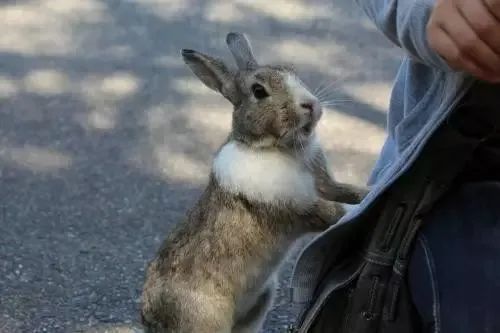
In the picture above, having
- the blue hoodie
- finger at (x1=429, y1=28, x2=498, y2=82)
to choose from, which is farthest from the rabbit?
finger at (x1=429, y1=28, x2=498, y2=82)

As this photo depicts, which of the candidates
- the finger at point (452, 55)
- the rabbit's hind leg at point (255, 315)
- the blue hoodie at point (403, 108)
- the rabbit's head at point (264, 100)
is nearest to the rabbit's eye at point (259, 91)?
the rabbit's head at point (264, 100)

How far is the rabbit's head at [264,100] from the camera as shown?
1717 millimetres

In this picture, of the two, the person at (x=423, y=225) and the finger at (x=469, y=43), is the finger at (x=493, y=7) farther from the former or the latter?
the person at (x=423, y=225)

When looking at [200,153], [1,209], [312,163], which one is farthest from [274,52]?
[312,163]

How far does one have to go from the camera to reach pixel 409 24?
1.24 metres

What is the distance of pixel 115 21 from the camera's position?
4.36m

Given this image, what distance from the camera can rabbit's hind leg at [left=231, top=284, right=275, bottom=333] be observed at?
1.90 m

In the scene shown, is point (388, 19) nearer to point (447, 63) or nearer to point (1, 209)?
point (447, 63)

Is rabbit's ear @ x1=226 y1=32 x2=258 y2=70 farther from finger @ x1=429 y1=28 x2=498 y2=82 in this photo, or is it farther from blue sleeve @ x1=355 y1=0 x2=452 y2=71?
finger @ x1=429 y1=28 x2=498 y2=82

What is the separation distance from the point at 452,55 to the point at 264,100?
67 centimetres

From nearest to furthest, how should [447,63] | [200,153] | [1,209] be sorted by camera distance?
1. [447,63]
2. [1,209]
3. [200,153]

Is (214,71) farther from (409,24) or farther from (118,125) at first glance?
(118,125)

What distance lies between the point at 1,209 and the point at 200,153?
68 cm

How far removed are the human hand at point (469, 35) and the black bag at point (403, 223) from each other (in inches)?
8.1
